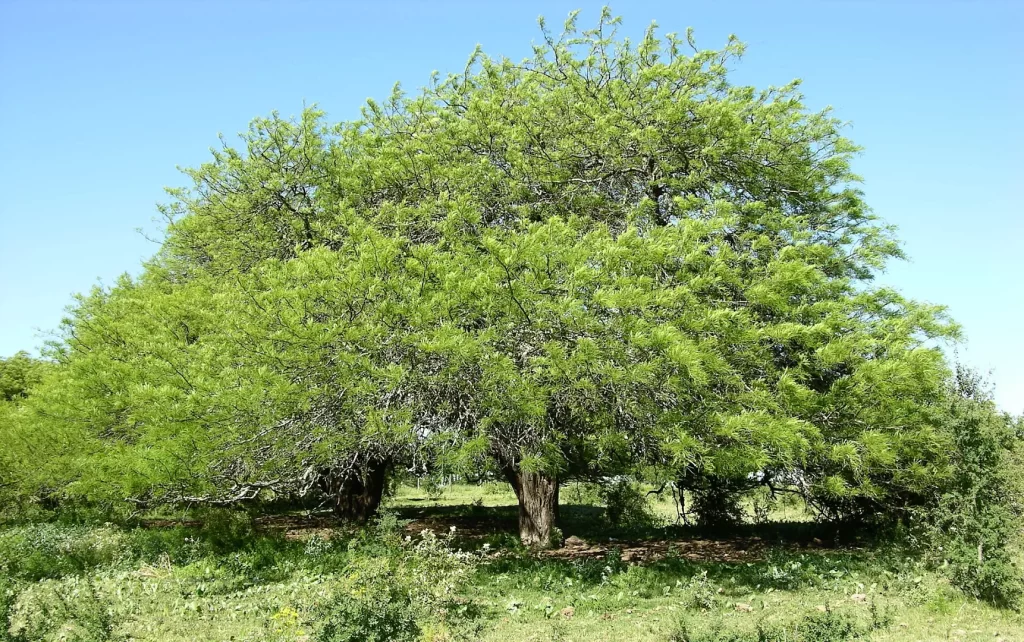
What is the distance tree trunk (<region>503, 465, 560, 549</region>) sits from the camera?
1470 centimetres

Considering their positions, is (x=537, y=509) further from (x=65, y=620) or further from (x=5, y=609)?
(x=5, y=609)

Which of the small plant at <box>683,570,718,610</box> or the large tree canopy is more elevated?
the large tree canopy

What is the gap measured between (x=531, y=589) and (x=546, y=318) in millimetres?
4151

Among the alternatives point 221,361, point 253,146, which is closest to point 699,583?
point 221,361

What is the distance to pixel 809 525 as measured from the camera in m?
17.5

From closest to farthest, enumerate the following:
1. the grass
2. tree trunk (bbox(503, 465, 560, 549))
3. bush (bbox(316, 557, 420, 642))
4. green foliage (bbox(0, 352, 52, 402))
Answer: bush (bbox(316, 557, 420, 642)) < the grass < tree trunk (bbox(503, 465, 560, 549)) < green foliage (bbox(0, 352, 52, 402))

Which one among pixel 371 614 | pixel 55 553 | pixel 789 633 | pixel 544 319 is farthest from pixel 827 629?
pixel 55 553

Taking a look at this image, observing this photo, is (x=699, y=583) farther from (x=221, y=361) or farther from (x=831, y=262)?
(x=221, y=361)

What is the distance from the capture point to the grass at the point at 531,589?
26.0ft

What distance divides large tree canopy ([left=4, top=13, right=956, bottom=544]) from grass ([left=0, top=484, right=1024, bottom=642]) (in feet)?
4.02

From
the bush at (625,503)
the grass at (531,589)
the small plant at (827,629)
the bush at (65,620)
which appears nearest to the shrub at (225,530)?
the grass at (531,589)

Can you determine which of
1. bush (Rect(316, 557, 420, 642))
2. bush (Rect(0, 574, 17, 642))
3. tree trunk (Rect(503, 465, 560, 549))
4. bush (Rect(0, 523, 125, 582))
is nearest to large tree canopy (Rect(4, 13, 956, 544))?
tree trunk (Rect(503, 465, 560, 549))

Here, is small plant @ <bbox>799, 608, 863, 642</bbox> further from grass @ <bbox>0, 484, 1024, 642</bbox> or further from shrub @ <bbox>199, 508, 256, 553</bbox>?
shrub @ <bbox>199, 508, 256, 553</bbox>

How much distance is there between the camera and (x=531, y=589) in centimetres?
1046
